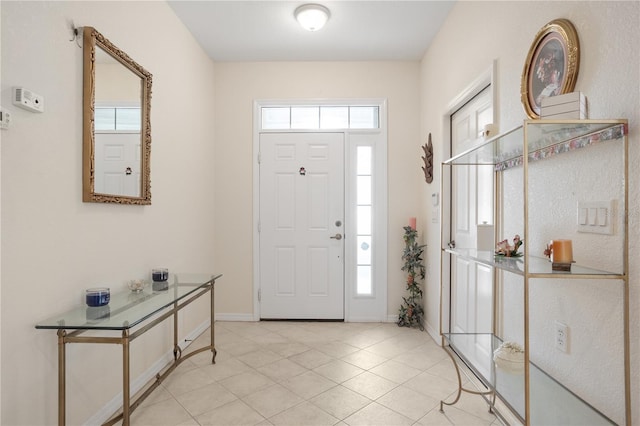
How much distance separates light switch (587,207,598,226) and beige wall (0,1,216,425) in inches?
90.4

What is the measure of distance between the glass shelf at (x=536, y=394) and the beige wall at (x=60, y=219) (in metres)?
1.99

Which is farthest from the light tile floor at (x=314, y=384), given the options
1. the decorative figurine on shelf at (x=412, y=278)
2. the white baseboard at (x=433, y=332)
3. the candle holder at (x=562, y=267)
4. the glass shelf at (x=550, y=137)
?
the glass shelf at (x=550, y=137)

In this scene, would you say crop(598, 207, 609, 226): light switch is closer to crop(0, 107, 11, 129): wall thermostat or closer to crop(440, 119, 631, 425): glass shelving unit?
Answer: crop(440, 119, 631, 425): glass shelving unit

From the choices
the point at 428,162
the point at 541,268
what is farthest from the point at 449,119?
the point at 541,268

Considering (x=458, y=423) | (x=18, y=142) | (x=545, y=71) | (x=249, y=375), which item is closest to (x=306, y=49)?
(x=545, y=71)

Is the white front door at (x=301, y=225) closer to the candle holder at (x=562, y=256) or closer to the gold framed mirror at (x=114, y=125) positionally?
the gold framed mirror at (x=114, y=125)

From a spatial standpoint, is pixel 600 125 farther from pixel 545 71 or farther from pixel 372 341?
pixel 372 341

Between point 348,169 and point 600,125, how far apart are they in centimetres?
280

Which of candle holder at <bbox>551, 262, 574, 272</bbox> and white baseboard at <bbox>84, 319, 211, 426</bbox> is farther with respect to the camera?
white baseboard at <bbox>84, 319, 211, 426</bbox>

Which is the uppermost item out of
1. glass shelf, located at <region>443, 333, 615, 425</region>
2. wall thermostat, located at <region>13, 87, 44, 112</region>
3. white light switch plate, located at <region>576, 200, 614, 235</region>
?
wall thermostat, located at <region>13, 87, 44, 112</region>

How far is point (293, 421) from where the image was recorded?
208 cm

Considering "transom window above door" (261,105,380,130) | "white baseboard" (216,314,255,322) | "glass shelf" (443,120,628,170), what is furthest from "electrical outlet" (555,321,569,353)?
"white baseboard" (216,314,255,322)

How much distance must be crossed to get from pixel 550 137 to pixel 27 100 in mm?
2172

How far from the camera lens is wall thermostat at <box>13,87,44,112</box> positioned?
4.84 ft
